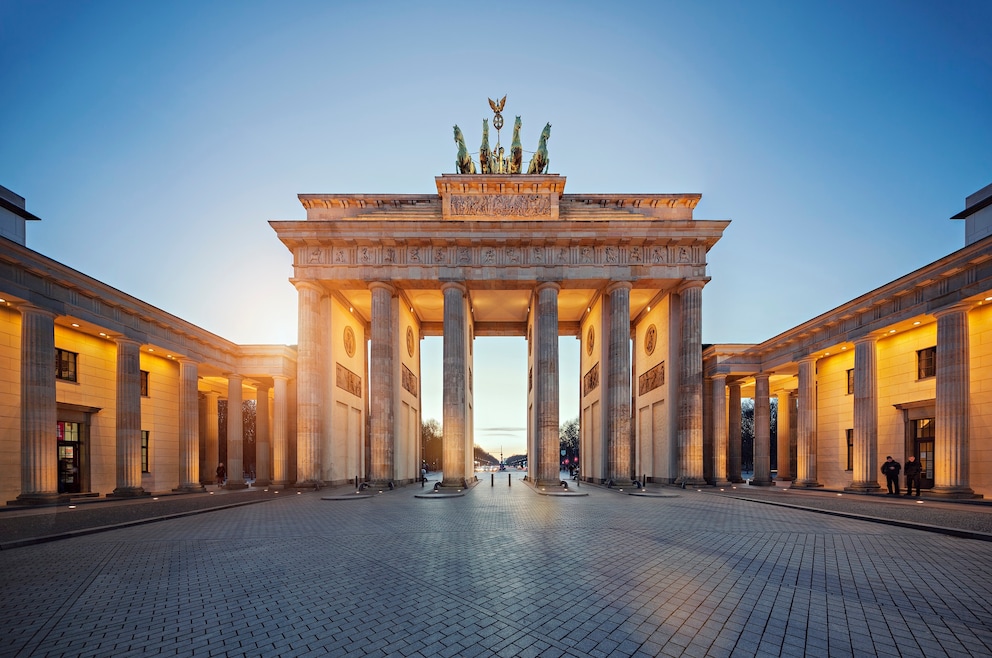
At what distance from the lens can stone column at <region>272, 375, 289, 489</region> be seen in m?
29.1

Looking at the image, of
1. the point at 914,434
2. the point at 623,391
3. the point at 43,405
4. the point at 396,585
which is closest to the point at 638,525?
the point at 396,585

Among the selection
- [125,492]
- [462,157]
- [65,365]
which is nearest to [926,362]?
[462,157]

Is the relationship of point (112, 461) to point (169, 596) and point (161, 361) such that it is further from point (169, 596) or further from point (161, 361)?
point (169, 596)

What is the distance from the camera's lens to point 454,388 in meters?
26.3

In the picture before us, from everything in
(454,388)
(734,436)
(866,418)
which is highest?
(454,388)

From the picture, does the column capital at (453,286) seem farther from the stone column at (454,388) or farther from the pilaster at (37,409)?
the pilaster at (37,409)

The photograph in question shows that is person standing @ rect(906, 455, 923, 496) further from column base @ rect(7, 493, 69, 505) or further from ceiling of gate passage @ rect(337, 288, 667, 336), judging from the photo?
column base @ rect(7, 493, 69, 505)

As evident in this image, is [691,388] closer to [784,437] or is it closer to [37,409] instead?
[784,437]

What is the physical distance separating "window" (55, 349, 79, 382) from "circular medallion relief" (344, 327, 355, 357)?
13.5 metres

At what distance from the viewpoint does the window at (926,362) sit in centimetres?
2093

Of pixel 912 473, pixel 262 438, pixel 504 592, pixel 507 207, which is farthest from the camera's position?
pixel 262 438

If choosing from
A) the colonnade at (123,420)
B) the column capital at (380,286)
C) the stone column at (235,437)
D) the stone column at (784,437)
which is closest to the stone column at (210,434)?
the colonnade at (123,420)

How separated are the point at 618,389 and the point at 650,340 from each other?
780cm

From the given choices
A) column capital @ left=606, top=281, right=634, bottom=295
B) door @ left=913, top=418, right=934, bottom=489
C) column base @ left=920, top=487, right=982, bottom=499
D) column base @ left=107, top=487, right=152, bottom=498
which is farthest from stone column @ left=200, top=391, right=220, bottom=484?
door @ left=913, top=418, right=934, bottom=489
